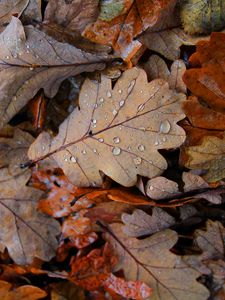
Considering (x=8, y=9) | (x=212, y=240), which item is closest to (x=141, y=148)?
(x=212, y=240)

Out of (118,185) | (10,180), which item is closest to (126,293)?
(118,185)

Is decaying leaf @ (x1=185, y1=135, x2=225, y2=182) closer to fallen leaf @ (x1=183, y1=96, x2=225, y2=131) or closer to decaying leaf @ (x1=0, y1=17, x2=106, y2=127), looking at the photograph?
fallen leaf @ (x1=183, y1=96, x2=225, y2=131)

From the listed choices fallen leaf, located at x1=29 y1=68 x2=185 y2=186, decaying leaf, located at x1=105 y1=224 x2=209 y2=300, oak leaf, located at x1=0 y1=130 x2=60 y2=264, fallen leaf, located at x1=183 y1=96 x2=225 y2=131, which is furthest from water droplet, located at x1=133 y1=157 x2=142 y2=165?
oak leaf, located at x1=0 y1=130 x2=60 y2=264

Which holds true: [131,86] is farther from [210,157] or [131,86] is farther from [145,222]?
[145,222]

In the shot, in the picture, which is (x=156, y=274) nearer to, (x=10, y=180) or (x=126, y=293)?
(x=126, y=293)

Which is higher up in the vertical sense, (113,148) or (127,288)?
(113,148)

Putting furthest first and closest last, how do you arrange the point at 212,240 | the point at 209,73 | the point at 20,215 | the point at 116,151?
the point at 20,215 < the point at 212,240 < the point at 116,151 < the point at 209,73

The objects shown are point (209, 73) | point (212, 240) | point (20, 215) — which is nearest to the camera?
point (209, 73)
